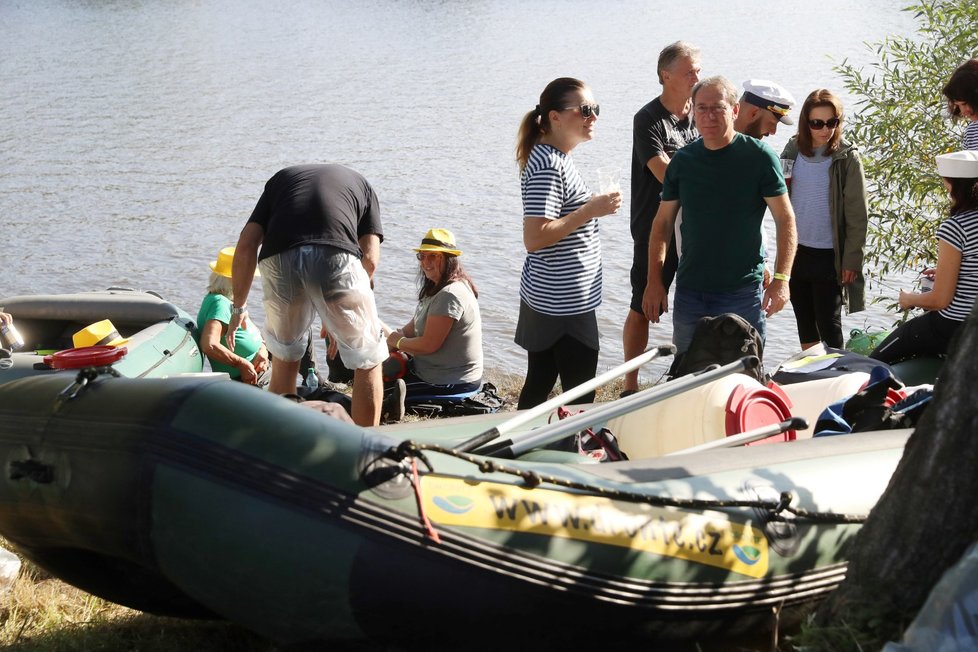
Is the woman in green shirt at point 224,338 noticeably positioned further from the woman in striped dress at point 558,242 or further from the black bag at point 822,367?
the black bag at point 822,367

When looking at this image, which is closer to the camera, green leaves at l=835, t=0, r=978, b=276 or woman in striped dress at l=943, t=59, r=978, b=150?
woman in striped dress at l=943, t=59, r=978, b=150

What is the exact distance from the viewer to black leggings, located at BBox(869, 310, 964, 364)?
4816 millimetres

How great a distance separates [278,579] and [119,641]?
966 mm

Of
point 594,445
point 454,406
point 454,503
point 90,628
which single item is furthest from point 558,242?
point 90,628

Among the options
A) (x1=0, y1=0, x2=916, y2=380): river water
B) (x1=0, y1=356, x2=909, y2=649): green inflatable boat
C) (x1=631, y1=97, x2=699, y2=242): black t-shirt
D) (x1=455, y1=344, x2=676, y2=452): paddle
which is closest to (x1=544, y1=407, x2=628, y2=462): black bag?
(x1=455, y1=344, x2=676, y2=452): paddle

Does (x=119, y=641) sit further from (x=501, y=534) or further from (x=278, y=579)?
(x=501, y=534)

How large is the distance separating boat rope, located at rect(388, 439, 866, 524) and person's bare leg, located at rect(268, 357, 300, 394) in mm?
2092

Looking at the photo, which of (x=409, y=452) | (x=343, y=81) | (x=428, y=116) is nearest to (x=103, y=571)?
(x=409, y=452)

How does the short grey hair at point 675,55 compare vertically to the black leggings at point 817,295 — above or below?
above

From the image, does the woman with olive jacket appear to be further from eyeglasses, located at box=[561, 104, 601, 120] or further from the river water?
the river water

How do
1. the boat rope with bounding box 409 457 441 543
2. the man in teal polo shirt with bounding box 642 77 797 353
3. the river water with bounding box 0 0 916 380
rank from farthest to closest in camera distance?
the river water with bounding box 0 0 916 380
the man in teal polo shirt with bounding box 642 77 797 353
the boat rope with bounding box 409 457 441 543

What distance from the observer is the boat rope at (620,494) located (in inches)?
110

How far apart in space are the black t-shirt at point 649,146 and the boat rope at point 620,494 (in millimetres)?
2512

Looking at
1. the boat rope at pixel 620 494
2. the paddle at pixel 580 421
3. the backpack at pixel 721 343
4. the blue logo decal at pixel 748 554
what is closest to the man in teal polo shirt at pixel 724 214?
the backpack at pixel 721 343
